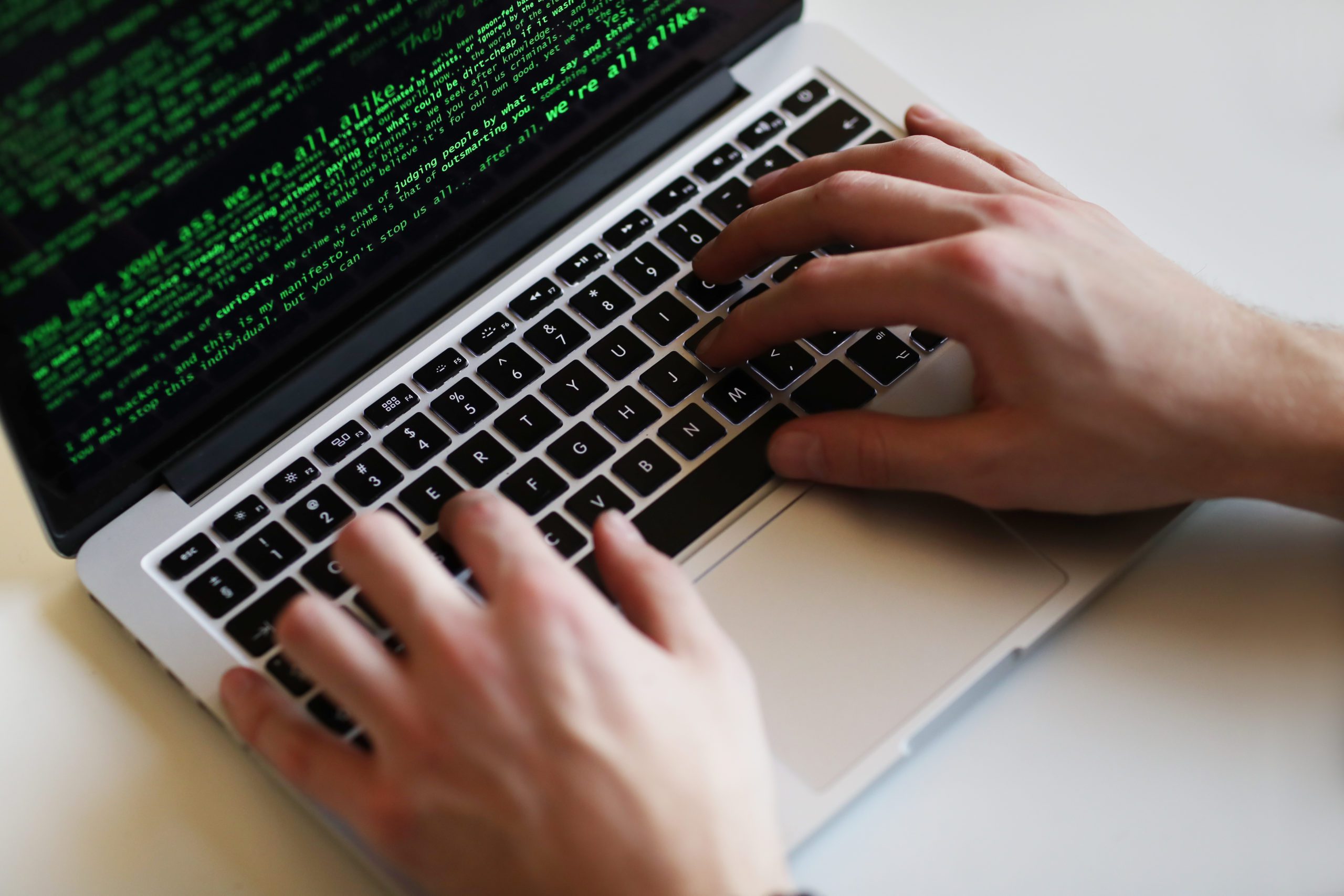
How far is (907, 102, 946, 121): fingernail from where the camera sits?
72cm

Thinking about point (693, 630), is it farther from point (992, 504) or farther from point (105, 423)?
point (105, 423)

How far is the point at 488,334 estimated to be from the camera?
66cm

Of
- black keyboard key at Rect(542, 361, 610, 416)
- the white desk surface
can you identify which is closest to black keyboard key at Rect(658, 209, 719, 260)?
black keyboard key at Rect(542, 361, 610, 416)

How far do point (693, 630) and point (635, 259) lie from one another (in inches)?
10.7

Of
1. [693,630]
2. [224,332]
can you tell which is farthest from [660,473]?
[224,332]

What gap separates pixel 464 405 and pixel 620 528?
0.48ft

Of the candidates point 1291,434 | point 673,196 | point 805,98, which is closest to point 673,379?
point 673,196

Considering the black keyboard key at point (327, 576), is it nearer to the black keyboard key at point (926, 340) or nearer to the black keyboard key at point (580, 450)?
the black keyboard key at point (580, 450)

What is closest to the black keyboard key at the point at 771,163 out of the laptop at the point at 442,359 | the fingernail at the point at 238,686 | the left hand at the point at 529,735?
the laptop at the point at 442,359

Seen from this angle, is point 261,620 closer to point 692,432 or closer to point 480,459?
point 480,459

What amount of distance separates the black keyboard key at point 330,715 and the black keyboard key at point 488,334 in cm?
22

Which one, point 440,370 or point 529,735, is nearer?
point 529,735

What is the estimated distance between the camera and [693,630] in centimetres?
51

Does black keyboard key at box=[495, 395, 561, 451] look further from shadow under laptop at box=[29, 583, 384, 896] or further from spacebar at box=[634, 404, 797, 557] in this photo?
shadow under laptop at box=[29, 583, 384, 896]
